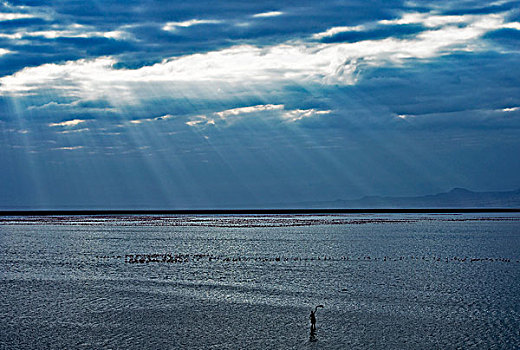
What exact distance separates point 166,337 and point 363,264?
2883 centimetres

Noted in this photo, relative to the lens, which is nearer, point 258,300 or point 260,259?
point 258,300

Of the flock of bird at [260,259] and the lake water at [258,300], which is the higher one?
the flock of bird at [260,259]

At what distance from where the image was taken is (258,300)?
33.4m

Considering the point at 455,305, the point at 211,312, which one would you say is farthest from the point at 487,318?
the point at 211,312

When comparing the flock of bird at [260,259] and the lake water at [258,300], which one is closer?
the lake water at [258,300]

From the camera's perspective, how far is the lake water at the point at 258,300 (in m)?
25.1

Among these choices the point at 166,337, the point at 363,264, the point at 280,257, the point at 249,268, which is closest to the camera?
the point at 166,337

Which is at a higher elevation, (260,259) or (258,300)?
(260,259)

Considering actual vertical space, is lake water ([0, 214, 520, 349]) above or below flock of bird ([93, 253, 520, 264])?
below

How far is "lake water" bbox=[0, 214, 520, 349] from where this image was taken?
25094mm

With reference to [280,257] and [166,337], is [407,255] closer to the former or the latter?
[280,257]

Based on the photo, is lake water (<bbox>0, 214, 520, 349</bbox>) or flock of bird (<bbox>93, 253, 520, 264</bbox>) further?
flock of bird (<bbox>93, 253, 520, 264</bbox>)

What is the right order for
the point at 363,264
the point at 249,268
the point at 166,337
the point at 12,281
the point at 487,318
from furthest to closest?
the point at 363,264, the point at 249,268, the point at 12,281, the point at 487,318, the point at 166,337

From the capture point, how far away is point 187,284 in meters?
39.5
